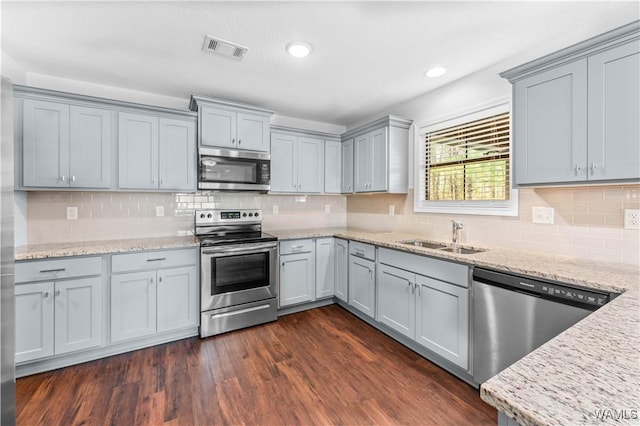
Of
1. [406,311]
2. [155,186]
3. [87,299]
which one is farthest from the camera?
[155,186]

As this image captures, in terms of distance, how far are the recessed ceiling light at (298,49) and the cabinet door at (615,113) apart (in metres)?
1.85

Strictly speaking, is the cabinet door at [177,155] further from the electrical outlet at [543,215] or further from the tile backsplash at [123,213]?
the electrical outlet at [543,215]

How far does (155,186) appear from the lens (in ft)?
9.61

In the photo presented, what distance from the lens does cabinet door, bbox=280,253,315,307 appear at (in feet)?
11.0

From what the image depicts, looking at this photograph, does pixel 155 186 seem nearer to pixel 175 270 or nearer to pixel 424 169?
pixel 175 270

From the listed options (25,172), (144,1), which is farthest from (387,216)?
(25,172)

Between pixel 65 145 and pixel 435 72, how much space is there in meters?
3.43

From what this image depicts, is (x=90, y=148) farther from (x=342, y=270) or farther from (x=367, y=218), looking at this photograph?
(x=367, y=218)

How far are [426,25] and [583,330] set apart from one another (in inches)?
78.4

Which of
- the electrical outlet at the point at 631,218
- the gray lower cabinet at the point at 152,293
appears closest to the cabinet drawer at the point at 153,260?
the gray lower cabinet at the point at 152,293

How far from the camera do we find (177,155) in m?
3.02

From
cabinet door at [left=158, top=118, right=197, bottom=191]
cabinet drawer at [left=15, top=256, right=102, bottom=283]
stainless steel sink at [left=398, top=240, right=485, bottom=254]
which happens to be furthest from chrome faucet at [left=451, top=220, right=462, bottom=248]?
cabinet drawer at [left=15, top=256, right=102, bottom=283]

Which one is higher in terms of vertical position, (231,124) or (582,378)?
(231,124)

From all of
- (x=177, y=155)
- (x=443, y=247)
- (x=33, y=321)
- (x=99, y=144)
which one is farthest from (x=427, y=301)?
(x=99, y=144)
